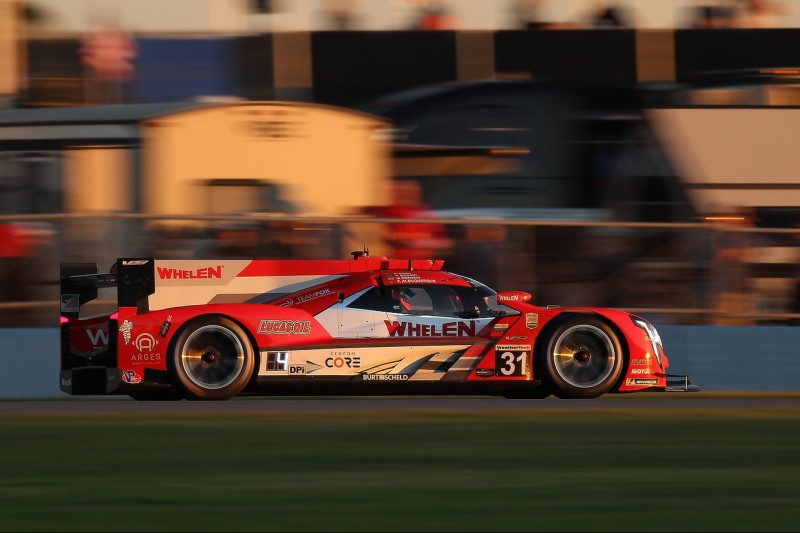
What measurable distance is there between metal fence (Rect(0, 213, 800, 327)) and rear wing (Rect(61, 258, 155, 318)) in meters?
1.37

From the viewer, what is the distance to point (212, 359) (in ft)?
33.7

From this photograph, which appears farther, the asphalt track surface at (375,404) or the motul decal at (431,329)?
the motul decal at (431,329)

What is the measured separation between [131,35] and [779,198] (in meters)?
6.75

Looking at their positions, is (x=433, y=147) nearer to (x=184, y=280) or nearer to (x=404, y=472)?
(x=184, y=280)

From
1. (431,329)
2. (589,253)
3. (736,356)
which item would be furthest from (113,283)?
(736,356)

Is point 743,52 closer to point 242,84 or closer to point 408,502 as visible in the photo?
point 242,84

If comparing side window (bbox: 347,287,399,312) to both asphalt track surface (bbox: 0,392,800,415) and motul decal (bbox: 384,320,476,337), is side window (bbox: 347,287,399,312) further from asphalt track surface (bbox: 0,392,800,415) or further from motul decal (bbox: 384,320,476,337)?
asphalt track surface (bbox: 0,392,800,415)

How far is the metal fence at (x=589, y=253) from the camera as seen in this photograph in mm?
12078

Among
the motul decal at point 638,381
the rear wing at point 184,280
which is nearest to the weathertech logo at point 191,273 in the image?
the rear wing at point 184,280

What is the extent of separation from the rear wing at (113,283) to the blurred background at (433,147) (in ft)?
3.87

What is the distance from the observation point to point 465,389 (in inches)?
411

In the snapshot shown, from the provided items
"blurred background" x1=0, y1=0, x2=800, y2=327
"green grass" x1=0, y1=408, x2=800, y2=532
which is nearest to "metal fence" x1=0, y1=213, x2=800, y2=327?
"blurred background" x1=0, y1=0, x2=800, y2=327

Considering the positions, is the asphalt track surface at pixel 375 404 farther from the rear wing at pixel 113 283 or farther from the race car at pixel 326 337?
the rear wing at pixel 113 283

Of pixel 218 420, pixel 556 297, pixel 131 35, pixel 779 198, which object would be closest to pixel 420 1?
pixel 131 35
